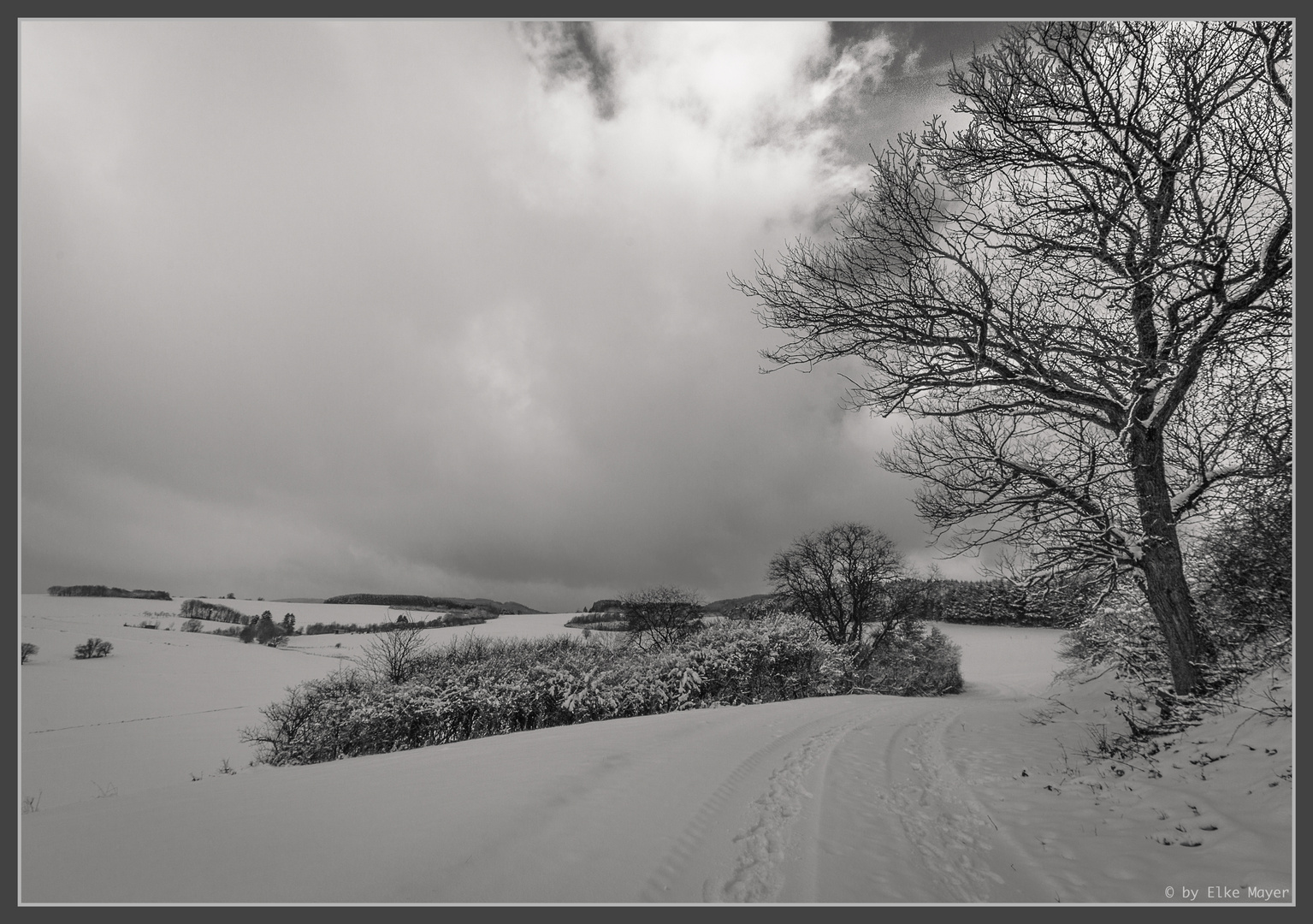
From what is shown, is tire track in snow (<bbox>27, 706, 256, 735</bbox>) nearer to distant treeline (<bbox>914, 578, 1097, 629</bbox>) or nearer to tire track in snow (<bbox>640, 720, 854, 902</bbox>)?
tire track in snow (<bbox>640, 720, 854, 902</bbox>)

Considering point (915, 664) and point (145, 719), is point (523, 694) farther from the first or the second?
point (915, 664)

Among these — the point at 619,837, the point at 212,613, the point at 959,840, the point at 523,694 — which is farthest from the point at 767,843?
the point at 212,613

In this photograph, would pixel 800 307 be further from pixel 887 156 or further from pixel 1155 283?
pixel 1155 283

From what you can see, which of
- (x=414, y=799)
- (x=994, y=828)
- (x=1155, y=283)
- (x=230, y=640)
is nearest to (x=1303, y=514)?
(x=1155, y=283)

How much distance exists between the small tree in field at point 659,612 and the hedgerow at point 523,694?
1621cm

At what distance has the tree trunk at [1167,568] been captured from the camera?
5488 millimetres

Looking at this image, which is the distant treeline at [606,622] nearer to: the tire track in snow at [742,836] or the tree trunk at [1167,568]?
the tire track in snow at [742,836]

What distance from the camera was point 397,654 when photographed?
70.1 feet

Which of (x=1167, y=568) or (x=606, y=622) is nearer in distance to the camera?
(x=1167, y=568)

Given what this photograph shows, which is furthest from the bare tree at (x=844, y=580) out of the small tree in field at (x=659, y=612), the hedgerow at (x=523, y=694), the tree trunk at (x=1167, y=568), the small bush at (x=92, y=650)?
the small bush at (x=92, y=650)

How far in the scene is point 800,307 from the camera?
5855mm

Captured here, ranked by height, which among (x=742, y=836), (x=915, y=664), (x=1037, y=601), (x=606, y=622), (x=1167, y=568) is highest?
(x=1167, y=568)

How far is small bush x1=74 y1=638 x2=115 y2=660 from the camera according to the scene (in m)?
30.7

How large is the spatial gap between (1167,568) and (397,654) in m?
23.9
